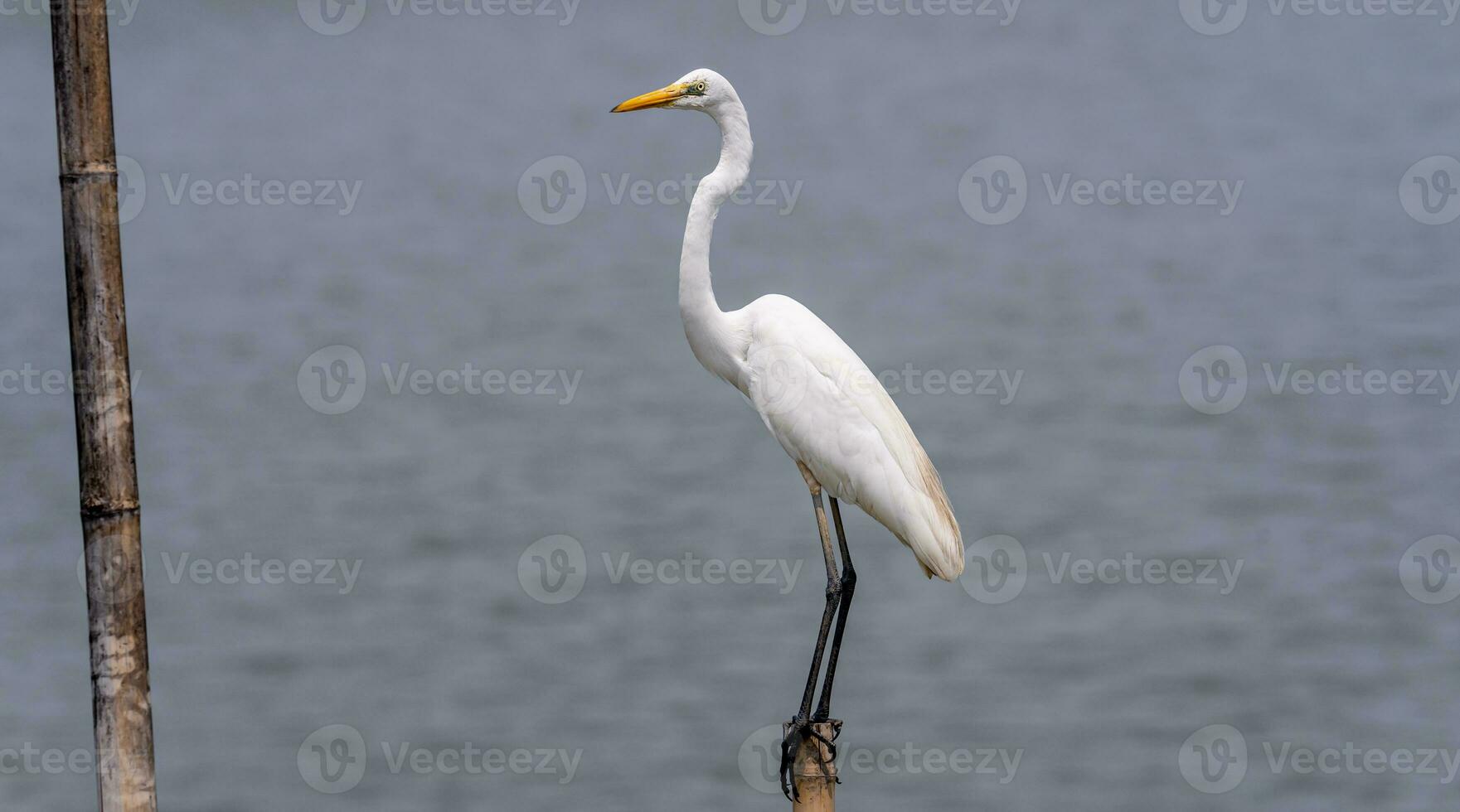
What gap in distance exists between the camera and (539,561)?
713 centimetres

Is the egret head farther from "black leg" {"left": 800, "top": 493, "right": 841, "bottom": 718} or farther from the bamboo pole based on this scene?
the bamboo pole

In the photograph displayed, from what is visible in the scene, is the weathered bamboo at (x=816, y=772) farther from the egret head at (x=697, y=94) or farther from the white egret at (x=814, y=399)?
the egret head at (x=697, y=94)

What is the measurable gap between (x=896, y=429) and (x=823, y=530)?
0.33 m

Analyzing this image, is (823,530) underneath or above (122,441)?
underneath

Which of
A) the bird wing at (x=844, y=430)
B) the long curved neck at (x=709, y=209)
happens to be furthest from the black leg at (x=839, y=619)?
the long curved neck at (x=709, y=209)

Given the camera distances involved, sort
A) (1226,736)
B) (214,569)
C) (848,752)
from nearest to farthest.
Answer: (848,752), (1226,736), (214,569)

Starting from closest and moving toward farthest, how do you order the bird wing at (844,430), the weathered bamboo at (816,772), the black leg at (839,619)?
the weathered bamboo at (816,772) → the black leg at (839,619) → the bird wing at (844,430)

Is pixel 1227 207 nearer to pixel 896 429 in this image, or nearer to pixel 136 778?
pixel 896 429

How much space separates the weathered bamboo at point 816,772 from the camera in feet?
11.2

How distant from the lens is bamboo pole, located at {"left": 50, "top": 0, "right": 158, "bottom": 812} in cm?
285

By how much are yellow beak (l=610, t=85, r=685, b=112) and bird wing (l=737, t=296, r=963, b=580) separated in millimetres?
636

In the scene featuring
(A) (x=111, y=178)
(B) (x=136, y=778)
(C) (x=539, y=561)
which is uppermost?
(A) (x=111, y=178)

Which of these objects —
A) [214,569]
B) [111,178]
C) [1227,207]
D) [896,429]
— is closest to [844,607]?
[896,429]

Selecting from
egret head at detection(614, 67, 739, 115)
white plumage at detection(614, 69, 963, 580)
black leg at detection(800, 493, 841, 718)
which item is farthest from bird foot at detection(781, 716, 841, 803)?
egret head at detection(614, 67, 739, 115)
